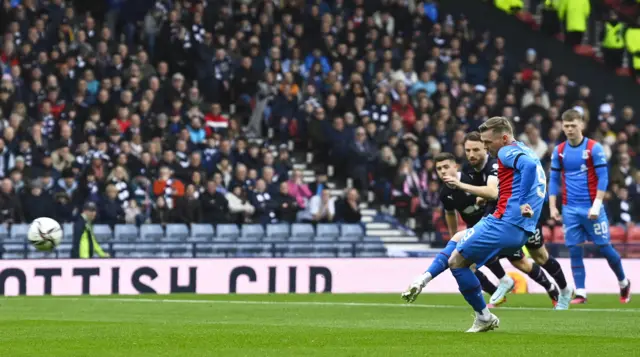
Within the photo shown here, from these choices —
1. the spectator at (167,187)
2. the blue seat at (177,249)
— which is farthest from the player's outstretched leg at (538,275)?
the spectator at (167,187)

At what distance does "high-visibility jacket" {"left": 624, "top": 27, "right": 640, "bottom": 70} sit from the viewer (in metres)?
29.2

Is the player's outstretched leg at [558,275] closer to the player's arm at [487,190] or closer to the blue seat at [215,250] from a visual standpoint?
the player's arm at [487,190]

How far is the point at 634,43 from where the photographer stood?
29312 millimetres

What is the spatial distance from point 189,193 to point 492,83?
26.5 feet

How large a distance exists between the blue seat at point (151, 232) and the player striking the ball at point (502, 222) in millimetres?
11774

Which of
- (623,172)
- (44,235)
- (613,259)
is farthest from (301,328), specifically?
(623,172)

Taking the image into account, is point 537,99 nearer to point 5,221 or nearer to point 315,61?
point 315,61

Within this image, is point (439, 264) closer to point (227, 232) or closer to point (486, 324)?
point (486, 324)

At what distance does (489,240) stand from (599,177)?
17.3 ft

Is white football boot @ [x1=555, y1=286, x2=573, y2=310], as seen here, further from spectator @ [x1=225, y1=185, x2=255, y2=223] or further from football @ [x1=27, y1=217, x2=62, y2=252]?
spectator @ [x1=225, y1=185, x2=255, y2=223]

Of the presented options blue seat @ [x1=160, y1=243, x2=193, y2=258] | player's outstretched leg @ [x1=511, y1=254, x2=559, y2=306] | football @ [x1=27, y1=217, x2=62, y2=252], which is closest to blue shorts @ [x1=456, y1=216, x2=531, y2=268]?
player's outstretched leg @ [x1=511, y1=254, x2=559, y2=306]

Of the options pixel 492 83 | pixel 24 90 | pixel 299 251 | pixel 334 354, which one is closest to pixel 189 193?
pixel 299 251

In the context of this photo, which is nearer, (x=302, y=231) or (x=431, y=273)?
(x=431, y=273)

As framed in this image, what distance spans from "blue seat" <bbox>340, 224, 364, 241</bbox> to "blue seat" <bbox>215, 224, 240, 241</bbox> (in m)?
1.86
